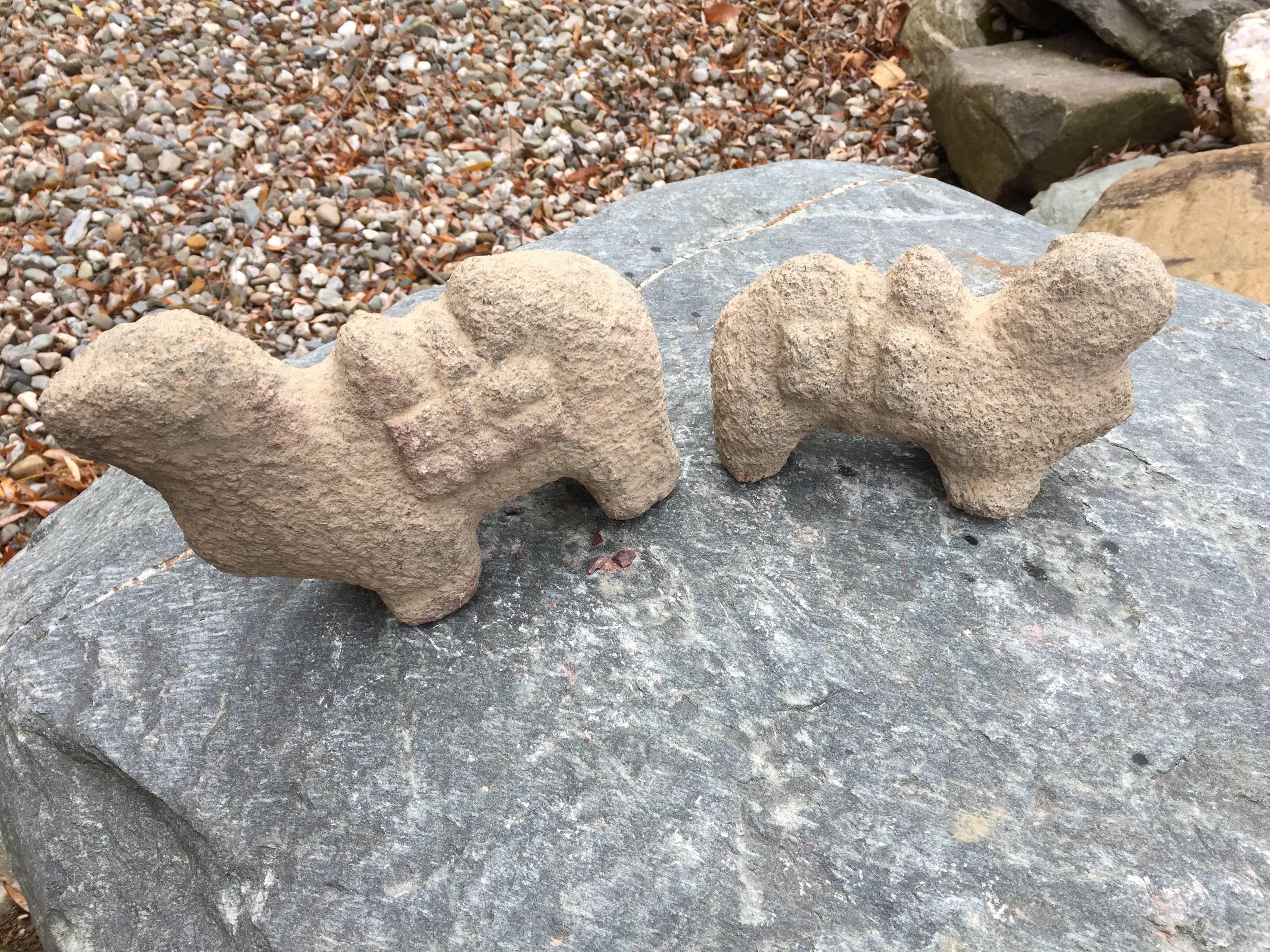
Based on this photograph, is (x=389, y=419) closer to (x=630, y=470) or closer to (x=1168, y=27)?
(x=630, y=470)

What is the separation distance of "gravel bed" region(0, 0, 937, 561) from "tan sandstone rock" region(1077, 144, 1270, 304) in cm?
140

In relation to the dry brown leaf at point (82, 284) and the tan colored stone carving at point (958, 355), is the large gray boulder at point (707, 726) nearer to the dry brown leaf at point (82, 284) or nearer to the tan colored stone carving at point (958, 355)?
the tan colored stone carving at point (958, 355)

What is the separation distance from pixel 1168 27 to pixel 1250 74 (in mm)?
450

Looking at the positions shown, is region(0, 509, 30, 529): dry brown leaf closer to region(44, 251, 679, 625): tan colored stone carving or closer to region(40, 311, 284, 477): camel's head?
region(44, 251, 679, 625): tan colored stone carving

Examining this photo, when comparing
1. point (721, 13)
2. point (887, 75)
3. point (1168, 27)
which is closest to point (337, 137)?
point (721, 13)

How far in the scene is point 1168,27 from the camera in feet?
14.0

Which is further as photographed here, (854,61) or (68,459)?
(854,61)

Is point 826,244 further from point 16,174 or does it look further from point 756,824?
point 16,174

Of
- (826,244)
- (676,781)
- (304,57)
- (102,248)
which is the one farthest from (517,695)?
(304,57)

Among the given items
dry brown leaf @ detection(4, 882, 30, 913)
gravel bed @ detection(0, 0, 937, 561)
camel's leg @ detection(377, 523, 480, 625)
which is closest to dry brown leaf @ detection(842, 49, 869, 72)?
gravel bed @ detection(0, 0, 937, 561)

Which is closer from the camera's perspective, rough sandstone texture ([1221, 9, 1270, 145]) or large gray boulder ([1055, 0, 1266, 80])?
rough sandstone texture ([1221, 9, 1270, 145])

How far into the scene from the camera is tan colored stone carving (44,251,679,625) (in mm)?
1627

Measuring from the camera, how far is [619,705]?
6.54 feet

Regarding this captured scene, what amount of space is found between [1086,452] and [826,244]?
104cm
